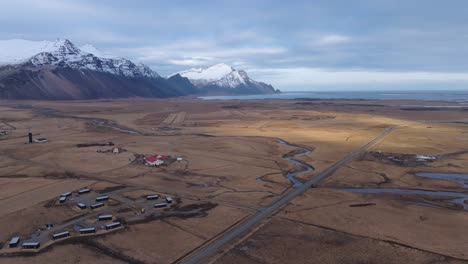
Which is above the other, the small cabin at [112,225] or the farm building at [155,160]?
the farm building at [155,160]

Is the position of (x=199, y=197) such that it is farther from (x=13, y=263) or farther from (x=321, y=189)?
(x=13, y=263)

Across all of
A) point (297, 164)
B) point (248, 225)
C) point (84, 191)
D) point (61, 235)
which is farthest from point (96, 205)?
point (297, 164)

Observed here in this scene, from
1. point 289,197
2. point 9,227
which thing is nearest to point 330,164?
point 289,197

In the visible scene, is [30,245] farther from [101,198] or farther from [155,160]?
[155,160]

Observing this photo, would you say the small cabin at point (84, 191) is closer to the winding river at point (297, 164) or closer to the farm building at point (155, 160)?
the farm building at point (155, 160)

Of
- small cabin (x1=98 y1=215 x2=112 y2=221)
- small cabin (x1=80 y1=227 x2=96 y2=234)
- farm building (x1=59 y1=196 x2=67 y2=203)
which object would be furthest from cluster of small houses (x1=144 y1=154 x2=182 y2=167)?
small cabin (x1=80 y1=227 x2=96 y2=234)

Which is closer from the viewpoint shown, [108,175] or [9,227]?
[9,227]

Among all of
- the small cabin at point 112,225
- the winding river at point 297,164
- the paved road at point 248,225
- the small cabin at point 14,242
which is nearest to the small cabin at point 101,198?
the small cabin at point 112,225

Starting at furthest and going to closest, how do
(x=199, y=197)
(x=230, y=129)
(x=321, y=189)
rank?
1. (x=230, y=129)
2. (x=321, y=189)
3. (x=199, y=197)
